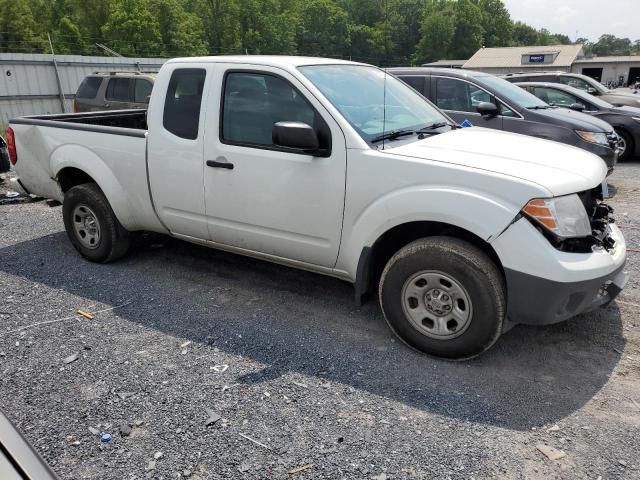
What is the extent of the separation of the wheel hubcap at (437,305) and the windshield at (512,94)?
574 centimetres

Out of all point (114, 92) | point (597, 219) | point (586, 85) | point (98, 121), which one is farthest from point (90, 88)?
point (586, 85)

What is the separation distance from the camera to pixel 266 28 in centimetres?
7512

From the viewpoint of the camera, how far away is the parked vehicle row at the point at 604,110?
10.8m

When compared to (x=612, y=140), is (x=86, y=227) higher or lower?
lower

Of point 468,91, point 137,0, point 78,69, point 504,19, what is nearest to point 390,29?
point 504,19

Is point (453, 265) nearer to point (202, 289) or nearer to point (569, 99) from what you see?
point (202, 289)

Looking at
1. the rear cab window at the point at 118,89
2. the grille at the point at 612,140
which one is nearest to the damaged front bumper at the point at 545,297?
the grille at the point at 612,140

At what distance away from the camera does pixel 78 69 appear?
59.0ft

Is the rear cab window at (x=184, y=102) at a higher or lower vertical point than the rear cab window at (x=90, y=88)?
higher

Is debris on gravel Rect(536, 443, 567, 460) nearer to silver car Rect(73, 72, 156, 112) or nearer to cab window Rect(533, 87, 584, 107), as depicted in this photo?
cab window Rect(533, 87, 584, 107)

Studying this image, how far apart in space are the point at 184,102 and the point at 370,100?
1.52 m

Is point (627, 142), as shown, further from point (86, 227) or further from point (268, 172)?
point (86, 227)

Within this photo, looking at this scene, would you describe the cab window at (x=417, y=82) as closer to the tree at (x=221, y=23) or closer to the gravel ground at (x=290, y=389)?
the gravel ground at (x=290, y=389)

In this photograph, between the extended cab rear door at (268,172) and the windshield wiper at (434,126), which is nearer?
the extended cab rear door at (268,172)
